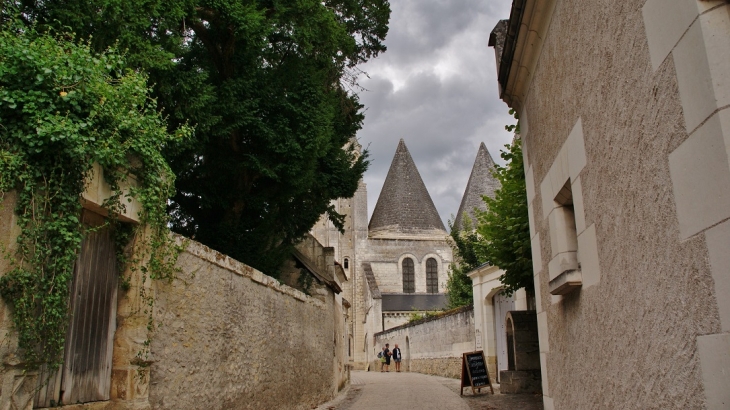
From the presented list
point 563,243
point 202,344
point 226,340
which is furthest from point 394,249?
point 563,243

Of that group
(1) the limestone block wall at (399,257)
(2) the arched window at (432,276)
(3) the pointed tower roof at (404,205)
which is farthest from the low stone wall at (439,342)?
(3) the pointed tower roof at (404,205)

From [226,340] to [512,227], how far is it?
4.63 meters

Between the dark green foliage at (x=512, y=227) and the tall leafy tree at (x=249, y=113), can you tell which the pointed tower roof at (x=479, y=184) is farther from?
the dark green foliage at (x=512, y=227)

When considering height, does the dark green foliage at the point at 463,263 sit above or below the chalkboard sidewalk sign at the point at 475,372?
above

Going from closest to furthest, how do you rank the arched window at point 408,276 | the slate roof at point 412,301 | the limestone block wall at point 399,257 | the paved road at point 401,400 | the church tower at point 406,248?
Result: the paved road at point 401,400
the slate roof at point 412,301
the church tower at point 406,248
the limestone block wall at point 399,257
the arched window at point 408,276

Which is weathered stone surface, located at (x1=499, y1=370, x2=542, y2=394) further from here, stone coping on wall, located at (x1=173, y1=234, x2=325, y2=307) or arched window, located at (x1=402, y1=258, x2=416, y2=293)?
arched window, located at (x1=402, y1=258, x2=416, y2=293)

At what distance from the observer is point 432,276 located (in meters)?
43.8

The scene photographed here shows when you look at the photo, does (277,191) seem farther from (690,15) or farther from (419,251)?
(419,251)

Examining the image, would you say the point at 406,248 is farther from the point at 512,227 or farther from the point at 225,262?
the point at 225,262

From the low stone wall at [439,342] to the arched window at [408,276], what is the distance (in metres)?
13.2

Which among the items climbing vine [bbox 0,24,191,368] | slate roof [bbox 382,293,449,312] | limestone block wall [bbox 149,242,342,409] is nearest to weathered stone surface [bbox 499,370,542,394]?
limestone block wall [bbox 149,242,342,409]

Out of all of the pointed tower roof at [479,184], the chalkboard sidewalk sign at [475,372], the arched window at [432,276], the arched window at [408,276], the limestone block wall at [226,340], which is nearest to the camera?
the limestone block wall at [226,340]

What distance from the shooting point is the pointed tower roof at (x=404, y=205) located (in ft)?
148

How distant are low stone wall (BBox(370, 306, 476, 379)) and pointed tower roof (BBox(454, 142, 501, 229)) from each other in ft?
54.8
